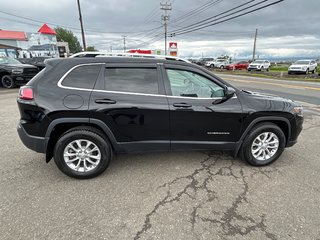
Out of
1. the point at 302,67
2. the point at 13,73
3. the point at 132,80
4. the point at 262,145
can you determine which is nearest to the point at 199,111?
the point at 132,80

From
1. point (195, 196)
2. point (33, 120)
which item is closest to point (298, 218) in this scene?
point (195, 196)

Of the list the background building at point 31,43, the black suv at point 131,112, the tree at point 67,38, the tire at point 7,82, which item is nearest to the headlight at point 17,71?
the tire at point 7,82

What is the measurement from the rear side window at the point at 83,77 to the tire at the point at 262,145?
8.30 ft

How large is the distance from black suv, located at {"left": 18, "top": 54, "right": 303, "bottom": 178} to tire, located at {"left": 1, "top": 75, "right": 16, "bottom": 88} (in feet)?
34.4

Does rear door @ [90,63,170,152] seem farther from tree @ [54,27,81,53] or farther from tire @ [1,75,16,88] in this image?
tree @ [54,27,81,53]

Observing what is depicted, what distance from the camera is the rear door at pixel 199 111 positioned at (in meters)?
3.12

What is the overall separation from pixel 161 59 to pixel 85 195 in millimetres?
2237

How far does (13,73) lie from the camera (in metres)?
11.1

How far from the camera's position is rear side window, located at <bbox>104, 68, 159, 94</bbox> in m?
3.03

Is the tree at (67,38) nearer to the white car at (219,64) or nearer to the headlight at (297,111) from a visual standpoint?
the white car at (219,64)

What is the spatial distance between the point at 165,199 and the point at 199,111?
133cm

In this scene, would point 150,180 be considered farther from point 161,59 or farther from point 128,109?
point 161,59

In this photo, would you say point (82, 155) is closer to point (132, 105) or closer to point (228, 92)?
point (132, 105)

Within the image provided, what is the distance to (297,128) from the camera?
139 inches
